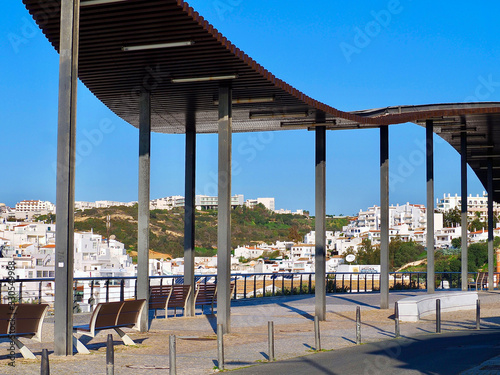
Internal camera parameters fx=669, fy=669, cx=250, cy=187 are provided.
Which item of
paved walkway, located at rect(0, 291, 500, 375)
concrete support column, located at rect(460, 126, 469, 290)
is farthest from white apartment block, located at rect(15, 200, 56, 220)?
paved walkway, located at rect(0, 291, 500, 375)

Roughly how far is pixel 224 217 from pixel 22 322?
5054mm

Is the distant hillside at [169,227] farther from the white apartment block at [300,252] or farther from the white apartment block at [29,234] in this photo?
the white apartment block at [300,252]

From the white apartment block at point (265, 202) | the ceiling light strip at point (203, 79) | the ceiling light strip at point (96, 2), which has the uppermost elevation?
the white apartment block at point (265, 202)

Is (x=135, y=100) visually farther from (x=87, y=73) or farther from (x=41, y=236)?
(x=41, y=236)

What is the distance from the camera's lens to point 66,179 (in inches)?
397

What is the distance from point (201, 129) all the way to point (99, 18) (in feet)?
29.5

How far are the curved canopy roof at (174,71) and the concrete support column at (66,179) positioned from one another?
1.57 feet

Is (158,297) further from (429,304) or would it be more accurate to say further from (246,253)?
(246,253)

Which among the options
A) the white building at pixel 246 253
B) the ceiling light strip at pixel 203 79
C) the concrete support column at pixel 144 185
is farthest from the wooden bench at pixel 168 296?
the white building at pixel 246 253

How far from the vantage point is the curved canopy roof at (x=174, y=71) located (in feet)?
35.2

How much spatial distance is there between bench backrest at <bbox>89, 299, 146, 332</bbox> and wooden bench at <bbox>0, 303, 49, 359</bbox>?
976mm

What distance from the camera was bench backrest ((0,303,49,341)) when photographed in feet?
32.3

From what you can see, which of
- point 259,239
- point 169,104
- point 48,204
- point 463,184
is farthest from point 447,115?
point 48,204

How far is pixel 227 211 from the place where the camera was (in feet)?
45.9
